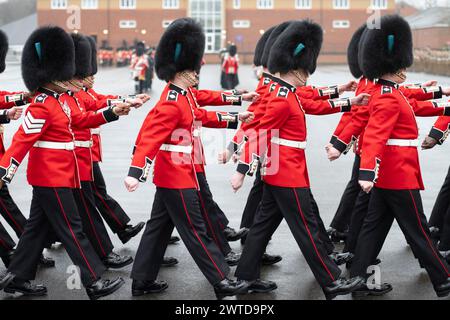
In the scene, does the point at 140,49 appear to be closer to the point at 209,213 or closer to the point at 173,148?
the point at 209,213

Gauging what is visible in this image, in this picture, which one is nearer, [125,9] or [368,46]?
[368,46]

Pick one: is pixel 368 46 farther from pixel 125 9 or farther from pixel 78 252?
pixel 125 9

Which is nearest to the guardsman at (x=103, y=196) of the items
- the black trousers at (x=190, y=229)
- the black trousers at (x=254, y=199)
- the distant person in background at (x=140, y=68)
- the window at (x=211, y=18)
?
the black trousers at (x=254, y=199)

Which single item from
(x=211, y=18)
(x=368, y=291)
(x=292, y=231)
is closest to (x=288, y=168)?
(x=292, y=231)

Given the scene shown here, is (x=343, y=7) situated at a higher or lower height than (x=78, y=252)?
higher

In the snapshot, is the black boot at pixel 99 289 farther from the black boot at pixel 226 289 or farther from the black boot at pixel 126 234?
the black boot at pixel 126 234

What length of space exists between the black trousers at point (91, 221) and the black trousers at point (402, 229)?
70.6 inches

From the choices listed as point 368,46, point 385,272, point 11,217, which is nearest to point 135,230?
point 11,217

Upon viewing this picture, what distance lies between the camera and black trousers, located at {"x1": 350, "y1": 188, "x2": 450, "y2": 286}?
4906 millimetres

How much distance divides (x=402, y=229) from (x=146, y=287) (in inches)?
63.9

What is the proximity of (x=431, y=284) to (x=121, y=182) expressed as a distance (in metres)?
4.80

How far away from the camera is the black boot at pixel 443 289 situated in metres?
4.86

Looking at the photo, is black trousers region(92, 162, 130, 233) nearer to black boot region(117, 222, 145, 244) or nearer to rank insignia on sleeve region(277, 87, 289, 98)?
black boot region(117, 222, 145, 244)

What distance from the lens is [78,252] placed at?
194 inches
